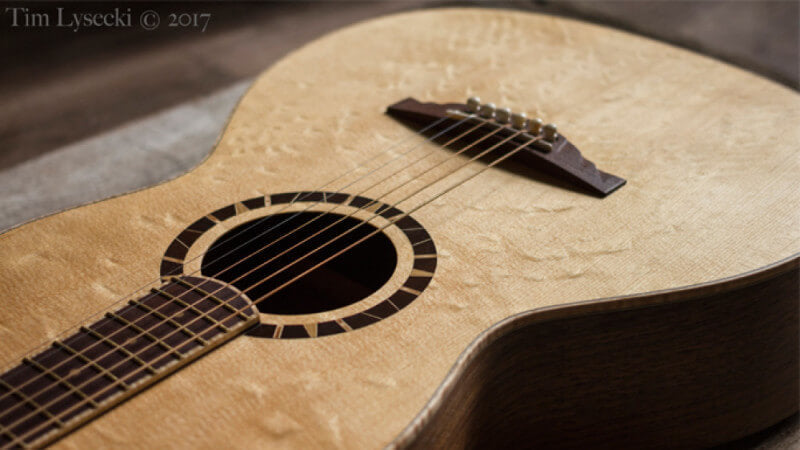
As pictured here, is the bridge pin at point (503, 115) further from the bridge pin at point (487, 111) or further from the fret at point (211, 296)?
the fret at point (211, 296)

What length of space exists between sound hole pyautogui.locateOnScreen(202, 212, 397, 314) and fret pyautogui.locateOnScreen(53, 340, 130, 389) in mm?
206

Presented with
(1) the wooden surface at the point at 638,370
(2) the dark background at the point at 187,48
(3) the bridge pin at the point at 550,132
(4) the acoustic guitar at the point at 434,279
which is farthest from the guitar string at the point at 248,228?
(2) the dark background at the point at 187,48

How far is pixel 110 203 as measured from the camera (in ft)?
3.35

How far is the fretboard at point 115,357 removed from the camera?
26.6 inches

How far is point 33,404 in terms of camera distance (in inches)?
26.9

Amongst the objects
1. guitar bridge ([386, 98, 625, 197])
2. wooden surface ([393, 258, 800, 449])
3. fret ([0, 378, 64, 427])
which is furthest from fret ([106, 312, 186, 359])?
guitar bridge ([386, 98, 625, 197])

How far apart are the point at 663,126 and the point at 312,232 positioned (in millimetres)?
615

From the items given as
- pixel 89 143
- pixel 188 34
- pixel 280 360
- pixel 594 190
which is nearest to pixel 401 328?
pixel 280 360

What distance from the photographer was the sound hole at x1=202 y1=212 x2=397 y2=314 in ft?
3.20

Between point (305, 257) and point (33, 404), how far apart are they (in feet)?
1.23

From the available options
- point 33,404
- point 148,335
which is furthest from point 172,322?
point 33,404

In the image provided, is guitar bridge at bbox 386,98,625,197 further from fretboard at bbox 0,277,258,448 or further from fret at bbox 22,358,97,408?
fret at bbox 22,358,97,408

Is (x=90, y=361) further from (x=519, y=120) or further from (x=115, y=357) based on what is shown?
(x=519, y=120)

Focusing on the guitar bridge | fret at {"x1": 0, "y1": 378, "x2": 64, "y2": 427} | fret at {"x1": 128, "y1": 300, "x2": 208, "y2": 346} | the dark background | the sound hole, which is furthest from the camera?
the dark background
